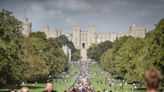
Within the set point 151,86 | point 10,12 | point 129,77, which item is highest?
point 10,12

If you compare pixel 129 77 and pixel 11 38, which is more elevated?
pixel 11 38

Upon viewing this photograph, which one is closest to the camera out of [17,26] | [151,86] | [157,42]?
[151,86]

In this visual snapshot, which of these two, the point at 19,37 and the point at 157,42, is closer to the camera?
the point at 157,42

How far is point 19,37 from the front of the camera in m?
54.7

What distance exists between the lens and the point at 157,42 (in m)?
45.3

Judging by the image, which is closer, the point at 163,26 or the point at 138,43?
the point at 163,26

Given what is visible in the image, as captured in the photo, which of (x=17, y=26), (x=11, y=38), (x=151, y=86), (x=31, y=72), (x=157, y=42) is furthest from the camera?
(x=31, y=72)

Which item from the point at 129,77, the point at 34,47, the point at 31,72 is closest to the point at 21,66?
the point at 31,72

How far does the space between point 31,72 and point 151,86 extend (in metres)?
60.7

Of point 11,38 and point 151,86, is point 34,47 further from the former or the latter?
point 151,86

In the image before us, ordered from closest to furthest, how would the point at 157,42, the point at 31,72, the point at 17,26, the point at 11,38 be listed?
the point at 157,42, the point at 11,38, the point at 17,26, the point at 31,72

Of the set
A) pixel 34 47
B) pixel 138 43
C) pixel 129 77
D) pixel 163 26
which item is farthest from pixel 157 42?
pixel 34 47

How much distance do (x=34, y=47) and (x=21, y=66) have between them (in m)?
25.2

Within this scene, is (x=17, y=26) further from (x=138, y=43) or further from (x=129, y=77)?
(x=138, y=43)
